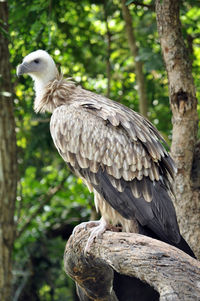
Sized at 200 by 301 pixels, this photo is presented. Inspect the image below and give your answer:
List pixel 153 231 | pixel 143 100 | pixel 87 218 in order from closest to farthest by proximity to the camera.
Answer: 1. pixel 153 231
2. pixel 143 100
3. pixel 87 218

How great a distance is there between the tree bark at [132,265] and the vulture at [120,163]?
0.38 meters

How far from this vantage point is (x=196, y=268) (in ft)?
10.2

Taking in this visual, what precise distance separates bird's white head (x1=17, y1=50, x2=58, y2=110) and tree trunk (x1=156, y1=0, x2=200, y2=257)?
1372mm

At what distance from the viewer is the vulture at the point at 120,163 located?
15.3ft

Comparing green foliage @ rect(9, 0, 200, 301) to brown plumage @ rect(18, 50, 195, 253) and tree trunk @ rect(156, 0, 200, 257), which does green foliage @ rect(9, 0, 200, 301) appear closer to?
tree trunk @ rect(156, 0, 200, 257)

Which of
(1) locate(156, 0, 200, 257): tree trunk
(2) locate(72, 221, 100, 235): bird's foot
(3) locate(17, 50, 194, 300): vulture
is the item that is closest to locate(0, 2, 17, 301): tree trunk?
(3) locate(17, 50, 194, 300): vulture

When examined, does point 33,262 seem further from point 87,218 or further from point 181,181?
point 181,181

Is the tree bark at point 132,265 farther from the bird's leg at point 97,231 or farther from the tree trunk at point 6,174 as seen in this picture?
the tree trunk at point 6,174

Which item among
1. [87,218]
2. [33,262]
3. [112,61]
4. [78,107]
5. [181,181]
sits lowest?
[33,262]

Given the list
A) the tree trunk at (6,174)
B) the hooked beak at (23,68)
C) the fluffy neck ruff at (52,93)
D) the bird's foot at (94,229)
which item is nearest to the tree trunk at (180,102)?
the bird's foot at (94,229)

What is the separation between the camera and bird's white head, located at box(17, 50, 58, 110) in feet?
18.9

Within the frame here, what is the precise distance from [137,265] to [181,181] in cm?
223

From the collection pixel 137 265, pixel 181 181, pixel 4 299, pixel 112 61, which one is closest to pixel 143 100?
pixel 112 61

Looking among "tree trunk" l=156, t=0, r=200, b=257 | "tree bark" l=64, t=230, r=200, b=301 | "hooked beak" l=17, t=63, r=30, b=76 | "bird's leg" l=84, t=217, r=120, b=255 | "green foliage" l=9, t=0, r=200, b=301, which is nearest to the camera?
"tree bark" l=64, t=230, r=200, b=301
